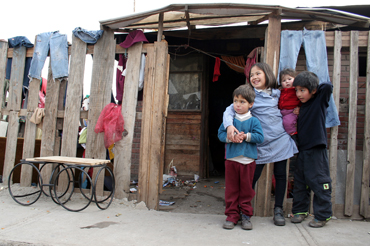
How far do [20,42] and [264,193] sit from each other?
424cm

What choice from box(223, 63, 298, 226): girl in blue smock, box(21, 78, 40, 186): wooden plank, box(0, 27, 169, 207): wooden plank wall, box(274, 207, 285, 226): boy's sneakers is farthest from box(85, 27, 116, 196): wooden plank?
box(274, 207, 285, 226): boy's sneakers

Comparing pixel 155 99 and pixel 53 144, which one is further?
pixel 53 144

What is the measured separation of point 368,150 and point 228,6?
2.47m

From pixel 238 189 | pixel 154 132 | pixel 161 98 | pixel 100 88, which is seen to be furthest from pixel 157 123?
pixel 238 189

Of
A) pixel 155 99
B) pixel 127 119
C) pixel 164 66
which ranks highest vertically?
pixel 164 66

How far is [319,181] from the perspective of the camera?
9.12 feet

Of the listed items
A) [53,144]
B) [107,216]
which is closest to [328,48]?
[107,216]

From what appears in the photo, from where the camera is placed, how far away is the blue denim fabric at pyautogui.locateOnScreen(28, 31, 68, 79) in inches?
157

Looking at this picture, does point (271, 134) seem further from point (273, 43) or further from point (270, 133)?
point (273, 43)

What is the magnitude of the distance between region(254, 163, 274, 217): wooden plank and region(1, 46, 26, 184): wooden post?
12.4ft

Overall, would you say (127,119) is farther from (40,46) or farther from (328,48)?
(328,48)

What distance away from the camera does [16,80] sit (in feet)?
14.0

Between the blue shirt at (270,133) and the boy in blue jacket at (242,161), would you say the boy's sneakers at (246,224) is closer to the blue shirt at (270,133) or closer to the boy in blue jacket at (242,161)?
the boy in blue jacket at (242,161)

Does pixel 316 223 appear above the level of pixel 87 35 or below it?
below
